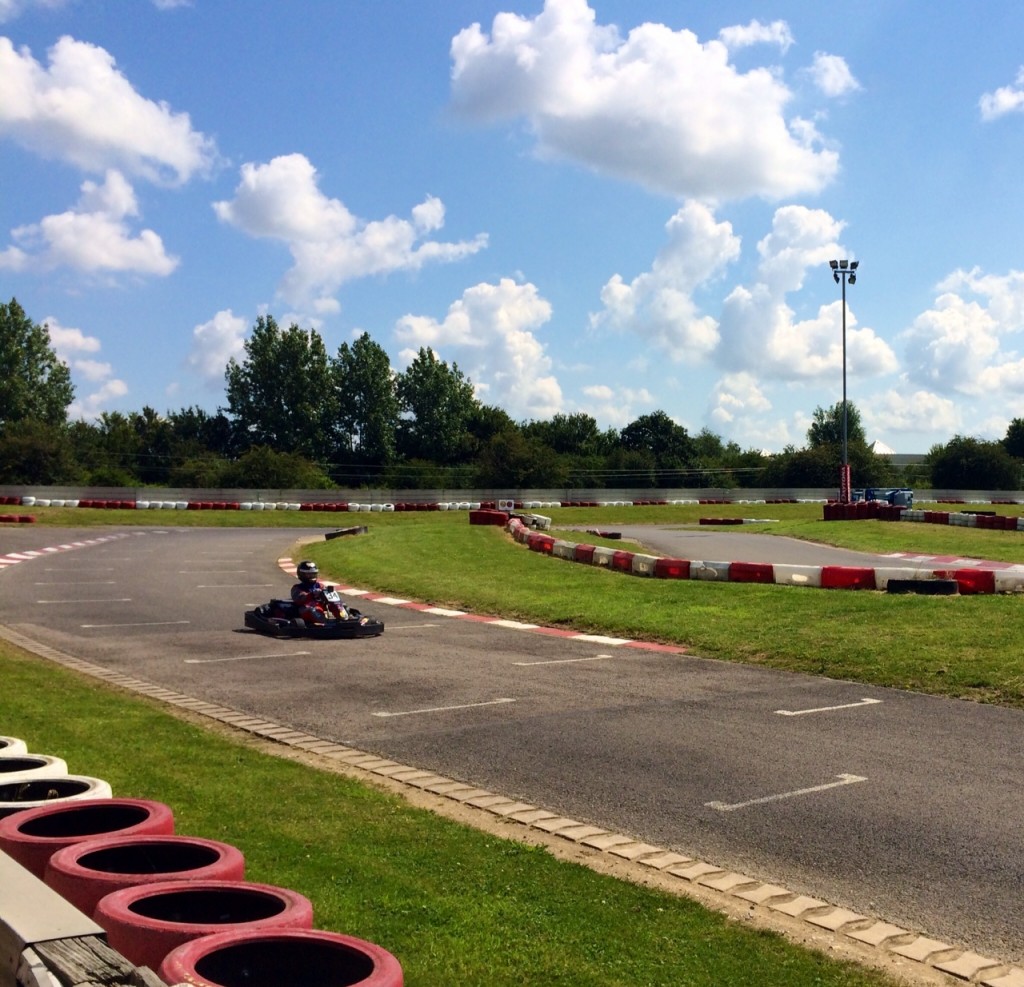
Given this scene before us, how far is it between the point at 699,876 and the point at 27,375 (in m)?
86.5

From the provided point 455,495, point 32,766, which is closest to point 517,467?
point 455,495

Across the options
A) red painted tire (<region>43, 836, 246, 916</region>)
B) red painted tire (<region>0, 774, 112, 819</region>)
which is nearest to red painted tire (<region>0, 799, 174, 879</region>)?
red painted tire (<region>43, 836, 246, 916</region>)

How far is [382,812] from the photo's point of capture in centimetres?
632

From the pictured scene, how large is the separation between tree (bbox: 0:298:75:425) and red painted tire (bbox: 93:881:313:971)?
8363cm

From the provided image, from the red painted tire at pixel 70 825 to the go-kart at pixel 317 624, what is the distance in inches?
374

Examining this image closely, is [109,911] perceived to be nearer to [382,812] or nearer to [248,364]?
[382,812]

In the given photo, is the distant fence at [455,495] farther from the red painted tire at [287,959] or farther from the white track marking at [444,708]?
the red painted tire at [287,959]

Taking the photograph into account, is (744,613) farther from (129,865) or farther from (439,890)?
(129,865)

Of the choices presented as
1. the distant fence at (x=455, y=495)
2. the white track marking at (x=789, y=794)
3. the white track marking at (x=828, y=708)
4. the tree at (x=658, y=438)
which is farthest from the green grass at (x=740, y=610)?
the tree at (x=658, y=438)

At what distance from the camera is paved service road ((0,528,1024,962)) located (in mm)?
5637

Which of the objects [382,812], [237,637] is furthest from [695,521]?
[382,812]

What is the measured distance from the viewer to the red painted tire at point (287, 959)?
3.38 metres

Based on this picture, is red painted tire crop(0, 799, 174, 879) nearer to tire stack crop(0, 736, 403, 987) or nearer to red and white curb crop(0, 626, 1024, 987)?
tire stack crop(0, 736, 403, 987)

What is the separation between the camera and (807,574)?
1811cm
